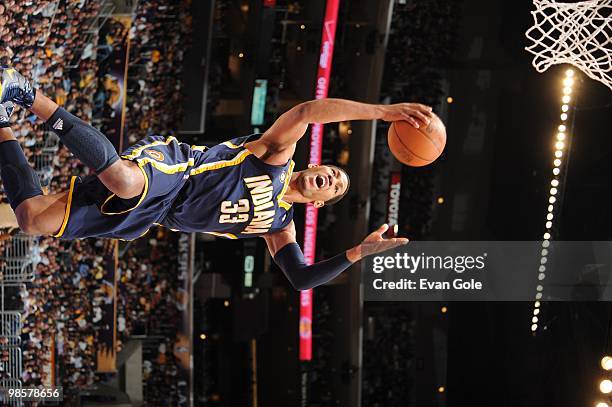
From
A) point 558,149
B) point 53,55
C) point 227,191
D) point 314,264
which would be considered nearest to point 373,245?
point 314,264

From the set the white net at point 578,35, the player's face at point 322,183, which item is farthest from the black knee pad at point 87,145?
the white net at point 578,35

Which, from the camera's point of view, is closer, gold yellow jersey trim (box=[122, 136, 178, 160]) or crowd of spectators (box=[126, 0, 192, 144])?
gold yellow jersey trim (box=[122, 136, 178, 160])

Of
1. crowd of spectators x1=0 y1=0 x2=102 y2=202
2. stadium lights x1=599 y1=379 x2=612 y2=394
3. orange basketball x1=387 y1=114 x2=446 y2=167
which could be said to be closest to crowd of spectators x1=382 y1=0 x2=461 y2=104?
crowd of spectators x1=0 y1=0 x2=102 y2=202

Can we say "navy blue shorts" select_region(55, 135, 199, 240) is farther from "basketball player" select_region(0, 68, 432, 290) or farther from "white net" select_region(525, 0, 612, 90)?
"white net" select_region(525, 0, 612, 90)

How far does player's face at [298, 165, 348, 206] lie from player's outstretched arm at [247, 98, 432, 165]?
175 mm

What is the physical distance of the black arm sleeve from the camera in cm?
370

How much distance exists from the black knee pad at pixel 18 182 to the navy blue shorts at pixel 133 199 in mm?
218

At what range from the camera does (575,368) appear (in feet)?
24.0

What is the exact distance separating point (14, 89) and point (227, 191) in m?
1.21

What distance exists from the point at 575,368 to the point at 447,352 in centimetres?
141

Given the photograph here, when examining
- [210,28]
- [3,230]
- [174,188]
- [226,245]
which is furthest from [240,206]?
[210,28]

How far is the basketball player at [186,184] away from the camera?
3264 mm

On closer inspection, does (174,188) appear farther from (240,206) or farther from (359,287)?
(359,287)

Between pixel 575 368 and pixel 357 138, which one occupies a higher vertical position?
pixel 357 138
